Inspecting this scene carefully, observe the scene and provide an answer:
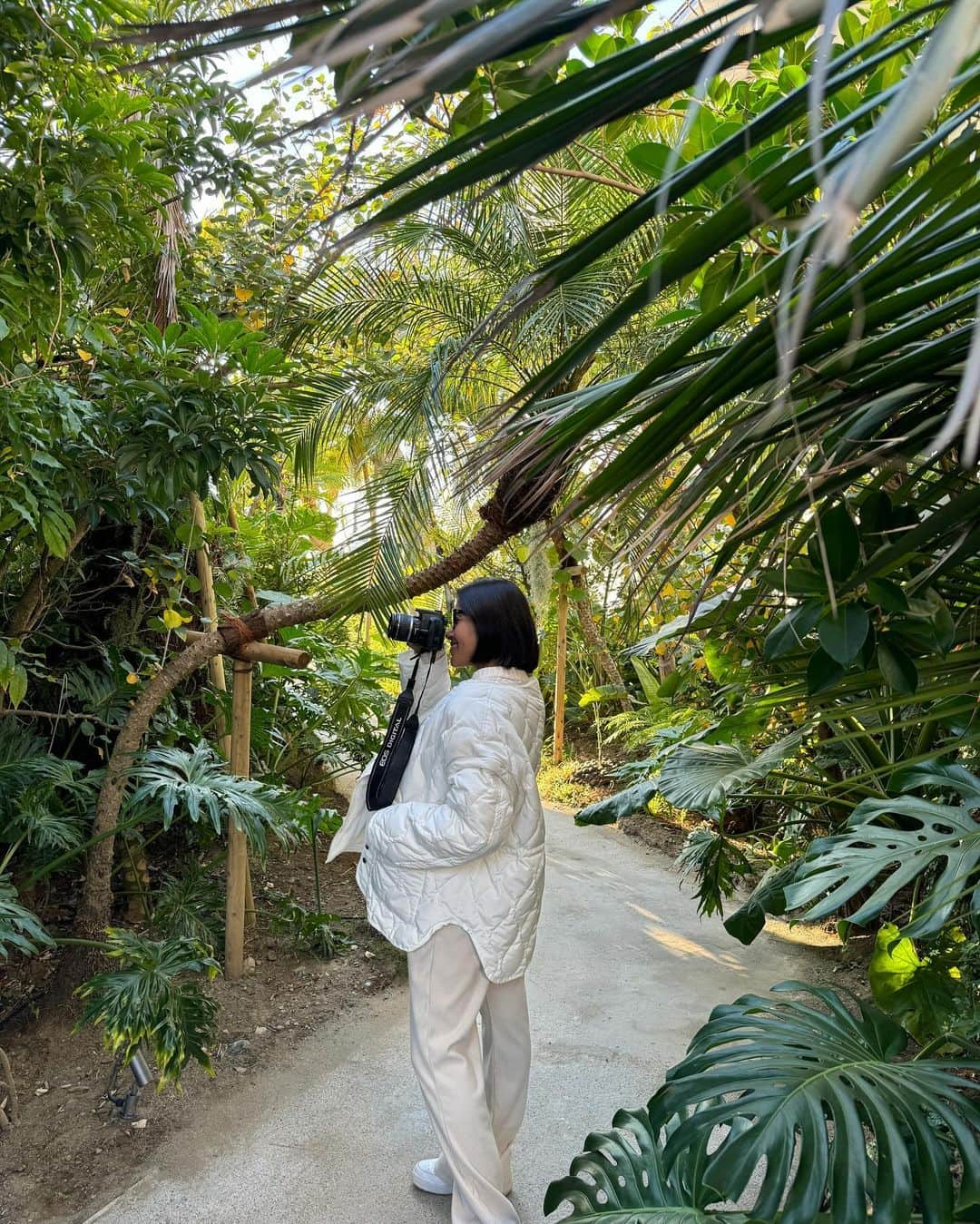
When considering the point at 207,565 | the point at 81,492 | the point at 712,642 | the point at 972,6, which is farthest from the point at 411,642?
the point at 972,6

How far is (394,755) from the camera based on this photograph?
2.29 m

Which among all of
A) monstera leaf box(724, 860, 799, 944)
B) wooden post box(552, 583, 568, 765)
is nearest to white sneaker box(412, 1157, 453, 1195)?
monstera leaf box(724, 860, 799, 944)

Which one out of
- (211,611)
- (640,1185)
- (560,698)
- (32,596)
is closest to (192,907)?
(211,611)

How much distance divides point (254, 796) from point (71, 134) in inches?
70.6

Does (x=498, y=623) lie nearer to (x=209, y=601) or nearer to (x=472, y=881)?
(x=472, y=881)

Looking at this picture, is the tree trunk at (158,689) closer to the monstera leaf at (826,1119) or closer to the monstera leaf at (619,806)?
the monstera leaf at (619,806)

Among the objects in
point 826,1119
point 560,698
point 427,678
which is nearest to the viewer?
point 826,1119

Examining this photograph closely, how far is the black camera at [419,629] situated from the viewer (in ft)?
7.55

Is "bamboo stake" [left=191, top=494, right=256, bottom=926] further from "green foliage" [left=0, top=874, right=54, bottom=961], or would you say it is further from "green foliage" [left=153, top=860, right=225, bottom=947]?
"green foliage" [left=0, top=874, right=54, bottom=961]

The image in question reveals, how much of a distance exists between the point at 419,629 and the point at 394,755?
300mm

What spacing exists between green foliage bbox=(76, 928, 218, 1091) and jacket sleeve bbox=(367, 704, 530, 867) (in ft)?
2.47

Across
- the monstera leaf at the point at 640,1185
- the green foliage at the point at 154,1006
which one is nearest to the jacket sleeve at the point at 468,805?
the monstera leaf at the point at 640,1185

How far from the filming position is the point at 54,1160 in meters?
2.49

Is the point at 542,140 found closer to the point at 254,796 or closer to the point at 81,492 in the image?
the point at 81,492
